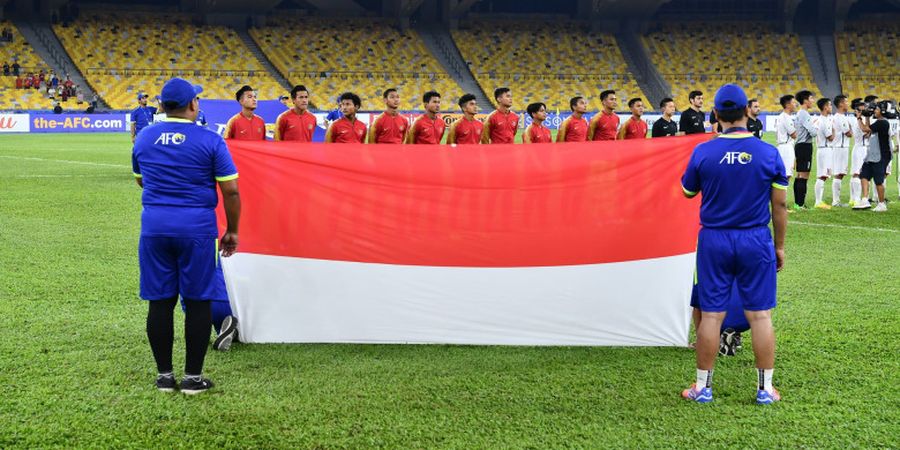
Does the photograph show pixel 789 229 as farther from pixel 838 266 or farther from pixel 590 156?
pixel 590 156

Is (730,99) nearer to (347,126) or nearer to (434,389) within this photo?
(434,389)

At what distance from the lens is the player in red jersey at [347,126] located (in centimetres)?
1199

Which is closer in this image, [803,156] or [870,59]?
[803,156]

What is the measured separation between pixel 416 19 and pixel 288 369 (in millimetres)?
52774

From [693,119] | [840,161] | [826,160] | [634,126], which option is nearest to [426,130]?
[634,126]

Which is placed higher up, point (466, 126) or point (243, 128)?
point (466, 126)

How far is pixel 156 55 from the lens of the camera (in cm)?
4991

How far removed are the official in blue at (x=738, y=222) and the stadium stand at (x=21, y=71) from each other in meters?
42.5

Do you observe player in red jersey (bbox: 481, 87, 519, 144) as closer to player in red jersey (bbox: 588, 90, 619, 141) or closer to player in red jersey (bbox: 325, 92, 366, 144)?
player in red jersey (bbox: 588, 90, 619, 141)

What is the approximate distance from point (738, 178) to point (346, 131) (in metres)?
7.69

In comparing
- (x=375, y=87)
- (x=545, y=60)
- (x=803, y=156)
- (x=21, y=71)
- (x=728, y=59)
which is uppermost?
(x=728, y=59)

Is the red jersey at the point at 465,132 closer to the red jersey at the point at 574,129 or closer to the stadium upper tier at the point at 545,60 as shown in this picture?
the red jersey at the point at 574,129

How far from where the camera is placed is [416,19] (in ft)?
187

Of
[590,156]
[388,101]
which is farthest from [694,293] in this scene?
[388,101]
